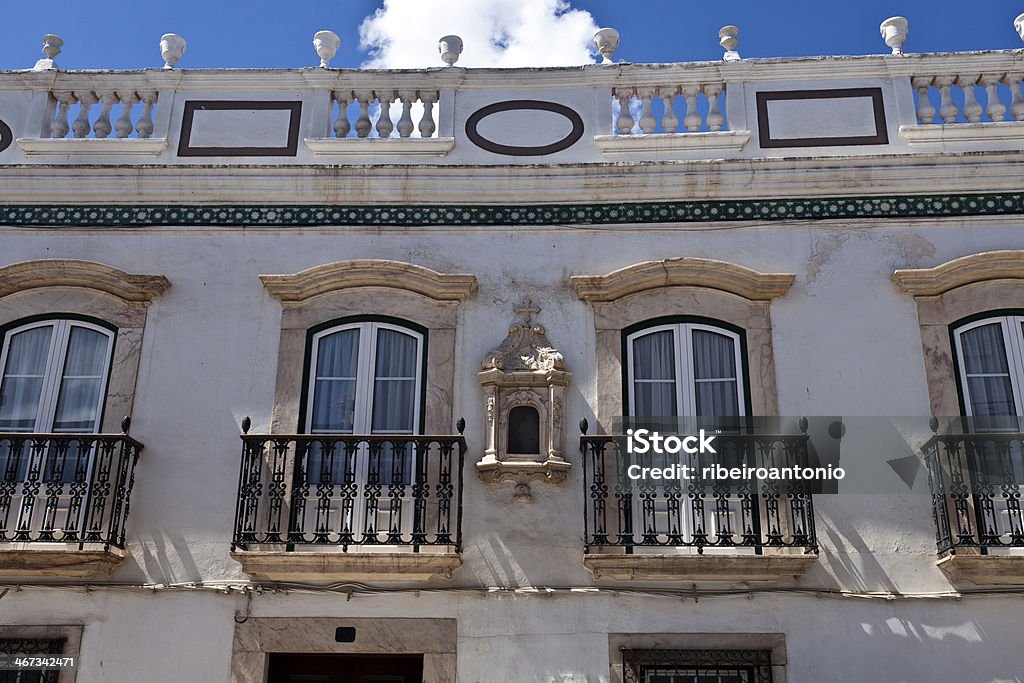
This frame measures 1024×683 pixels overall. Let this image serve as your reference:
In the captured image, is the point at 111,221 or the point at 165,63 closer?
the point at 111,221

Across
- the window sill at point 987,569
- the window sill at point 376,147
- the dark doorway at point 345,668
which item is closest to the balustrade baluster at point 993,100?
the window sill at point 987,569

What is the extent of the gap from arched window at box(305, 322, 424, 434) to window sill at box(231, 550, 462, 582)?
108 centimetres

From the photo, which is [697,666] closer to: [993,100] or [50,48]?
[993,100]

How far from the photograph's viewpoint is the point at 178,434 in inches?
343

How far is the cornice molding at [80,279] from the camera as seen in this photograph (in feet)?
29.8

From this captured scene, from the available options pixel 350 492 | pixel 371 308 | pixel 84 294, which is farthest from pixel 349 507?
pixel 84 294

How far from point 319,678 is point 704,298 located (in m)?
4.01

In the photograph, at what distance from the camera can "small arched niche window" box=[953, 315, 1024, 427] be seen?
28.1 ft

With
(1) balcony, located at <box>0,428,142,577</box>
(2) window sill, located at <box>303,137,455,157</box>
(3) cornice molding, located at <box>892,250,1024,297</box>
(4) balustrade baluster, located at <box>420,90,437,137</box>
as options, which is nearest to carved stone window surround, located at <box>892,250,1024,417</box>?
(3) cornice molding, located at <box>892,250,1024,297</box>

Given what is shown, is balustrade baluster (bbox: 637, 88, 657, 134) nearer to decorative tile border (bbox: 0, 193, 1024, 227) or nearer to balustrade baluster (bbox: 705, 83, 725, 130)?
balustrade baluster (bbox: 705, 83, 725, 130)

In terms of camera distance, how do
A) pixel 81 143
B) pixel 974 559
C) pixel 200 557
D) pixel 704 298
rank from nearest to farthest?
pixel 974 559 → pixel 200 557 → pixel 704 298 → pixel 81 143

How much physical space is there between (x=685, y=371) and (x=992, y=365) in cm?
228

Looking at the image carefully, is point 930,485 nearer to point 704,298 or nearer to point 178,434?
point 704,298

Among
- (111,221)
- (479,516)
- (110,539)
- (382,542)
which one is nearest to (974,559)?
(479,516)
